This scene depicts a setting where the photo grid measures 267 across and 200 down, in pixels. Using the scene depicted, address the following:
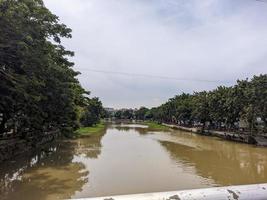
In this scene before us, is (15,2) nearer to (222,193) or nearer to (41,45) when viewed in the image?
(41,45)

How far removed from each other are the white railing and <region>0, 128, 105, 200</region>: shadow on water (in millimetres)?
11398

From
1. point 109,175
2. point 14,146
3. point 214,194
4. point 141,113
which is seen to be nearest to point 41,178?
point 109,175

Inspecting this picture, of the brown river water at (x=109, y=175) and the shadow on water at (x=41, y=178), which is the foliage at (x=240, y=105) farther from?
the shadow on water at (x=41, y=178)

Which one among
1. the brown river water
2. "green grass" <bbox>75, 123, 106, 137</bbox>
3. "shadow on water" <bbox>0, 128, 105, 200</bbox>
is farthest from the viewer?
"green grass" <bbox>75, 123, 106, 137</bbox>

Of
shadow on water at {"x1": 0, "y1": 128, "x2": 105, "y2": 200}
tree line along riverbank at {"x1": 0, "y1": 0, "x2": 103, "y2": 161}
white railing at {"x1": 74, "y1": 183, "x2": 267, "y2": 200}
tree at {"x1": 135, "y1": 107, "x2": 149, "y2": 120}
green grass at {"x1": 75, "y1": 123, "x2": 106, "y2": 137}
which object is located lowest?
shadow on water at {"x1": 0, "y1": 128, "x2": 105, "y2": 200}

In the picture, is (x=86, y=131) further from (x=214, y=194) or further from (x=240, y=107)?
(x=214, y=194)

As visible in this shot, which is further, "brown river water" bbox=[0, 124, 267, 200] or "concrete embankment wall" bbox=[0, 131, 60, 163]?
"concrete embankment wall" bbox=[0, 131, 60, 163]

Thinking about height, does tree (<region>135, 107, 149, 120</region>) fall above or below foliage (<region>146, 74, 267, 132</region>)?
above

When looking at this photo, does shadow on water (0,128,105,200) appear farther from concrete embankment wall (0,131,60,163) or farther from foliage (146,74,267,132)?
foliage (146,74,267,132)

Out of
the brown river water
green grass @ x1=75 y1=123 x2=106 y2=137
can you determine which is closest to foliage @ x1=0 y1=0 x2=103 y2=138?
the brown river water

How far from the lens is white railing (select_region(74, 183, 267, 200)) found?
1.37m

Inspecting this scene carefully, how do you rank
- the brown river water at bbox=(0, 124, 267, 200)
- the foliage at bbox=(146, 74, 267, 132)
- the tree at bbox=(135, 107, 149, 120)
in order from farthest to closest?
the tree at bbox=(135, 107, 149, 120) < the foliage at bbox=(146, 74, 267, 132) < the brown river water at bbox=(0, 124, 267, 200)

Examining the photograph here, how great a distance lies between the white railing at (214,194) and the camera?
53.9 inches

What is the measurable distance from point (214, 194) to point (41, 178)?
1573cm
